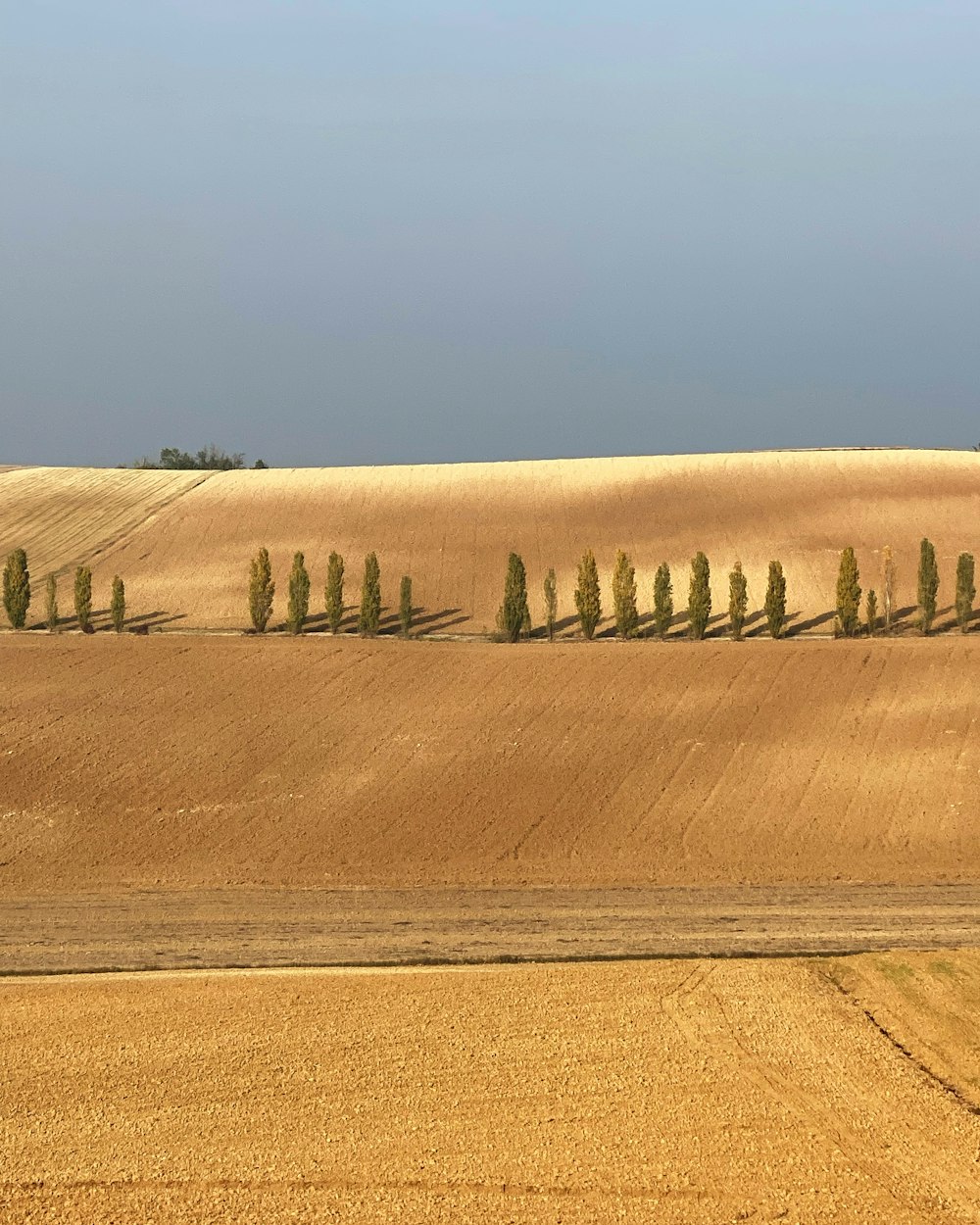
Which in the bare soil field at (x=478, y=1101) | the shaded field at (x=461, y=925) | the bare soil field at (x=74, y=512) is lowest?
the shaded field at (x=461, y=925)

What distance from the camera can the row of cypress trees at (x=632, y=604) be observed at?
51.7m

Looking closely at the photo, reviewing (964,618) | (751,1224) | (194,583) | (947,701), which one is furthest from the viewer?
(194,583)

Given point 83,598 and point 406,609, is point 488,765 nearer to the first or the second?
point 406,609

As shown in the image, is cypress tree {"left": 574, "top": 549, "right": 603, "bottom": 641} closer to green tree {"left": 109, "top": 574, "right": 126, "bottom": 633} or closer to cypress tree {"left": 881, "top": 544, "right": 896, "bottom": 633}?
cypress tree {"left": 881, "top": 544, "right": 896, "bottom": 633}

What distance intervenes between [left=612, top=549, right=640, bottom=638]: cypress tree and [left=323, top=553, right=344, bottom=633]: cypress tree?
1124cm

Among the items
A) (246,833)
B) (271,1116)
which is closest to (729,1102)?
(271,1116)

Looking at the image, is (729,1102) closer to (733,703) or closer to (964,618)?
(733,703)

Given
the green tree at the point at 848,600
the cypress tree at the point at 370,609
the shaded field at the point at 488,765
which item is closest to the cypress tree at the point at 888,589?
the green tree at the point at 848,600

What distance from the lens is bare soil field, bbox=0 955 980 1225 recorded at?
16.6 meters

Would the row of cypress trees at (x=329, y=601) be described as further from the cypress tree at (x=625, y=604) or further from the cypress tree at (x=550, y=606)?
the cypress tree at (x=625, y=604)

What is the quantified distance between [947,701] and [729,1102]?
80.2 ft

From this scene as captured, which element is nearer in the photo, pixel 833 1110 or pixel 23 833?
pixel 833 1110

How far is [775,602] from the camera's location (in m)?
51.7

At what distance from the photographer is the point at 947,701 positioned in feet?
133
